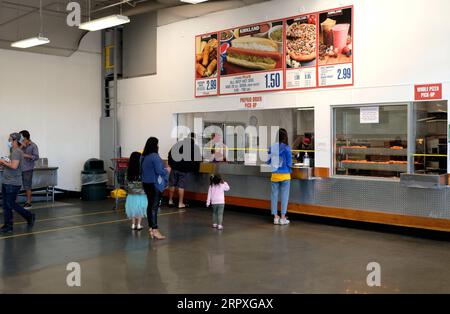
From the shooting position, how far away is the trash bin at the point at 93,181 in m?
11.3

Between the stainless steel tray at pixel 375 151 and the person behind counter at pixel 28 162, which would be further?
the person behind counter at pixel 28 162

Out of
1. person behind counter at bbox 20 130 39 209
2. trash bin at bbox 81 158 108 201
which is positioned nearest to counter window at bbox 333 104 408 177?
trash bin at bbox 81 158 108 201

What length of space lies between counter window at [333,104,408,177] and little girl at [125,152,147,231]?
128 inches

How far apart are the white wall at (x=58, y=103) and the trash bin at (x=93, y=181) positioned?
56 cm

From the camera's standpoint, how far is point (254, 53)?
357 inches

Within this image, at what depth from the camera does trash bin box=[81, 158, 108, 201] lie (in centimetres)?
1134

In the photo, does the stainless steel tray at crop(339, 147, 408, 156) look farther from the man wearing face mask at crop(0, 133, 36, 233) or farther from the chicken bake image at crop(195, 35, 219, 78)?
the man wearing face mask at crop(0, 133, 36, 233)

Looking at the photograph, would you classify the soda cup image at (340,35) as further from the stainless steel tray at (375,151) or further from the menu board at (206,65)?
the menu board at (206,65)

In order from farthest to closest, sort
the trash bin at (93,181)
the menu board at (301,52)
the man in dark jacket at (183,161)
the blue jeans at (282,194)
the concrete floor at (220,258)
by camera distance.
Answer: the trash bin at (93,181)
the man in dark jacket at (183,161)
the menu board at (301,52)
the blue jeans at (282,194)
the concrete floor at (220,258)

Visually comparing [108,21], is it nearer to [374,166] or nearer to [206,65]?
[206,65]

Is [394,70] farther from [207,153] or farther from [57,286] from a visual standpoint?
[57,286]

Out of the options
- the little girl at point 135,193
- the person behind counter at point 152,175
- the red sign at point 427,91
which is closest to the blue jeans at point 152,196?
the person behind counter at point 152,175
